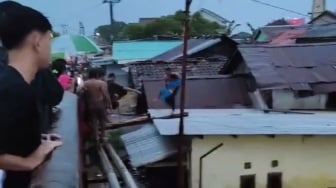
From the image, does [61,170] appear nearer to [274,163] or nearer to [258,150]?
[258,150]

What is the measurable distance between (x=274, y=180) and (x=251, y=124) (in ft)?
3.72

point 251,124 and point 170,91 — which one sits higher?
point 170,91

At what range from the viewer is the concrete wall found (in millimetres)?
9516

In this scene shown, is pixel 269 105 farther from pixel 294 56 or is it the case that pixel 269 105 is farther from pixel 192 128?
pixel 192 128

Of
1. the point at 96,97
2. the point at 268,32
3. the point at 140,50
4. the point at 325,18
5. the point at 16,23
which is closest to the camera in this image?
the point at 16,23

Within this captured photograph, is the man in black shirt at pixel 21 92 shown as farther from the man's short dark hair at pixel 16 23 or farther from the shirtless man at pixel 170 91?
the shirtless man at pixel 170 91

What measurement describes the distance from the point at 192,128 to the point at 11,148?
723 cm

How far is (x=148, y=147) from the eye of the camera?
31.1ft

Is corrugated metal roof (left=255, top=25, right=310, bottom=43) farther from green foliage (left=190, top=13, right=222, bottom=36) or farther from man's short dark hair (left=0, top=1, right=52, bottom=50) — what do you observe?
man's short dark hair (left=0, top=1, right=52, bottom=50)

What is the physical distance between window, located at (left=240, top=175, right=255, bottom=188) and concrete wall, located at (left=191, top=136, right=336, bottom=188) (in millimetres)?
66

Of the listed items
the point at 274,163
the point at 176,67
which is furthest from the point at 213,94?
the point at 176,67

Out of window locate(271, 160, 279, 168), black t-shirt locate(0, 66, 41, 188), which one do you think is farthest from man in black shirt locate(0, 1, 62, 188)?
window locate(271, 160, 279, 168)

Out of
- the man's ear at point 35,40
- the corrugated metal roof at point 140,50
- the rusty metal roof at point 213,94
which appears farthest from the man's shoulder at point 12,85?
the corrugated metal roof at point 140,50

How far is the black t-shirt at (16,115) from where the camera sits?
76.0 inches
